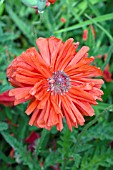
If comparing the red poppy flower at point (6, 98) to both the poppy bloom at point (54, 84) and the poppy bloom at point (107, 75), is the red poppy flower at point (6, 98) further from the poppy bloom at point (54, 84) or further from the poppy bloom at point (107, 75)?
the poppy bloom at point (107, 75)

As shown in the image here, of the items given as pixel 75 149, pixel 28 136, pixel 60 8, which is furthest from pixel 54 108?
pixel 60 8

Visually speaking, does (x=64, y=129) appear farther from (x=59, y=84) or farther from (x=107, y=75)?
(x=107, y=75)

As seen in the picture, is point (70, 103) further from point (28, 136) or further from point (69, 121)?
point (28, 136)

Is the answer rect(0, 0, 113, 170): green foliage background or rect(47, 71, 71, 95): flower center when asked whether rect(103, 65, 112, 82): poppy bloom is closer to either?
rect(0, 0, 113, 170): green foliage background

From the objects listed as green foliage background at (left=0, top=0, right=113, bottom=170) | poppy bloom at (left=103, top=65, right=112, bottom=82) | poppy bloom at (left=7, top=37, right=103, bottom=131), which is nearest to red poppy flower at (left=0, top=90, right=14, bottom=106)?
green foliage background at (left=0, top=0, right=113, bottom=170)

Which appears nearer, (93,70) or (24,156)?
(93,70)

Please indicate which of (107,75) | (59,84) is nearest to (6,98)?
(59,84)

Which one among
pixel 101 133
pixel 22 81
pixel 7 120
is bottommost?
pixel 101 133
